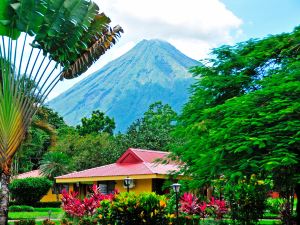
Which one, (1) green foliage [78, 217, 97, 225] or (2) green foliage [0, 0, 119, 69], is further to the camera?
(1) green foliage [78, 217, 97, 225]

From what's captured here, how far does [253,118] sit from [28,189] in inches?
1041

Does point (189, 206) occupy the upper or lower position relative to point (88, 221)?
upper

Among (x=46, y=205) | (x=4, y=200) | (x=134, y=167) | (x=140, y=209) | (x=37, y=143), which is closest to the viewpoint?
(x=140, y=209)

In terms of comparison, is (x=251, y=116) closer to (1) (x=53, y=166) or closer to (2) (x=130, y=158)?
(2) (x=130, y=158)

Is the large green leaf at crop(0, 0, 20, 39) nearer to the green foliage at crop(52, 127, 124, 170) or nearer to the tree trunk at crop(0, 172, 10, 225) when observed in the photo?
the tree trunk at crop(0, 172, 10, 225)

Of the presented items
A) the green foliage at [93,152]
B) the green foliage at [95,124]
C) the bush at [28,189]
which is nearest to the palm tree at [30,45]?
the bush at [28,189]

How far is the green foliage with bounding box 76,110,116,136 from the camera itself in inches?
2297

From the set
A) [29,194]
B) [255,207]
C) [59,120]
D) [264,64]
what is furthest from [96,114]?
[264,64]

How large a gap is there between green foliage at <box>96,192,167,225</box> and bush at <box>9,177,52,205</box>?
23.4m

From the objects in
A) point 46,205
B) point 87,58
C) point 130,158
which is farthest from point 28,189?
point 87,58

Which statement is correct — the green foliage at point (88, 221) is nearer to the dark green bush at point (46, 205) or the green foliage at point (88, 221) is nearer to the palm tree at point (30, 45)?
the palm tree at point (30, 45)

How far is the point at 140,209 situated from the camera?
456 inches

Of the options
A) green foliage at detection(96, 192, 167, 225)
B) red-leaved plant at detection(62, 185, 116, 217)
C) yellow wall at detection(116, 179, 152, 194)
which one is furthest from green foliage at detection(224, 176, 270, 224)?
yellow wall at detection(116, 179, 152, 194)

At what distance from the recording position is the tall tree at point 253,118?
33.1 feet
